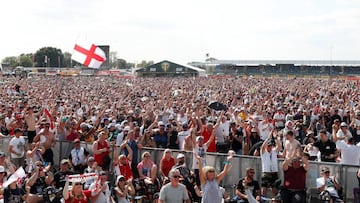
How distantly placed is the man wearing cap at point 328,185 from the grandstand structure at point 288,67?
11394cm

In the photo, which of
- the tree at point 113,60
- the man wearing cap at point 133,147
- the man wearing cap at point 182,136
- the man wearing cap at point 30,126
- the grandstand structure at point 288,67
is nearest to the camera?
the man wearing cap at point 133,147

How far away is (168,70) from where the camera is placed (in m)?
110

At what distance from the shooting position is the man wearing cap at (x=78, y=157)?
1240 centimetres

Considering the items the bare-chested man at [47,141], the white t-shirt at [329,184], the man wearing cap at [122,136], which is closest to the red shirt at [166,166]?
the man wearing cap at [122,136]

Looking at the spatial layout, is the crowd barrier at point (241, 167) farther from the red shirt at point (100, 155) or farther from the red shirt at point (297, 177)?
the red shirt at point (100, 155)

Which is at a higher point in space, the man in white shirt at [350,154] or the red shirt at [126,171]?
the man in white shirt at [350,154]

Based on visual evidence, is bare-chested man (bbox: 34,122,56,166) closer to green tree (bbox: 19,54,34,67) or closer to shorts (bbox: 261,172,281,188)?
shorts (bbox: 261,172,281,188)

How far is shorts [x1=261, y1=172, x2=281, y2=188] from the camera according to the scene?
10781mm

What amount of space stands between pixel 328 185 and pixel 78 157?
5.49 metres

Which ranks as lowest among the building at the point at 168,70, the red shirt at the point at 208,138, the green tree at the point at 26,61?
the red shirt at the point at 208,138

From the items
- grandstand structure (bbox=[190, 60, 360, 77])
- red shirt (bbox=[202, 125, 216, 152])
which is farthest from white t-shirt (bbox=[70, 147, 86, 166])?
grandstand structure (bbox=[190, 60, 360, 77])

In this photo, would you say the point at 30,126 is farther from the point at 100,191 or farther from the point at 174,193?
the point at 174,193

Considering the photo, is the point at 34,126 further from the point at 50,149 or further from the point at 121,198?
the point at 121,198

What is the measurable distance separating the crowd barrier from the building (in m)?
88.3
